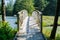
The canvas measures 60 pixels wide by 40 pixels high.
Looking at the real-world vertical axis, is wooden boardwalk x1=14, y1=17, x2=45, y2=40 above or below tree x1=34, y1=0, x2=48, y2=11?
below

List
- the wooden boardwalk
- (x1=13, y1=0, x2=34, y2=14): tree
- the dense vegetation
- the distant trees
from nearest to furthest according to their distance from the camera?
the wooden boardwalk < (x1=13, y1=0, x2=34, y2=14): tree < the dense vegetation < the distant trees

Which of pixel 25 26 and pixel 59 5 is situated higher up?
pixel 59 5

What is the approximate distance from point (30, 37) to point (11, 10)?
13.2 meters

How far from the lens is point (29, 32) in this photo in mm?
8695

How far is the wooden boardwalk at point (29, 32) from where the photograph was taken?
7954 mm

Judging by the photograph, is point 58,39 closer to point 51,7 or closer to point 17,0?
point 17,0

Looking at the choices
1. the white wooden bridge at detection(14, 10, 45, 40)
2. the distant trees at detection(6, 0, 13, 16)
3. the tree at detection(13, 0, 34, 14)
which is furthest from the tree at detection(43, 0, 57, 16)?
the white wooden bridge at detection(14, 10, 45, 40)

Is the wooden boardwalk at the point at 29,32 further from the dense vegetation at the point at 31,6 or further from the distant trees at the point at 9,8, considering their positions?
the distant trees at the point at 9,8

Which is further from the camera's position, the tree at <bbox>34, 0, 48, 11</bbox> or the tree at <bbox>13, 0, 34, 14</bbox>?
the tree at <bbox>34, 0, 48, 11</bbox>

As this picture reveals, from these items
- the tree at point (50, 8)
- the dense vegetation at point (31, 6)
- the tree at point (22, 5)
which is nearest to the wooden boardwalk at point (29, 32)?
the dense vegetation at point (31, 6)

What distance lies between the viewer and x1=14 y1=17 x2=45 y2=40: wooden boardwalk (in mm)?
7954

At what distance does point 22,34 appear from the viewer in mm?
8375

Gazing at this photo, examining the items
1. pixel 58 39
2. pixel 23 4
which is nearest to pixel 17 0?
pixel 23 4

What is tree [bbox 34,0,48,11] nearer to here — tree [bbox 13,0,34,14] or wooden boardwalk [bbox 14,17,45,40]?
tree [bbox 13,0,34,14]
